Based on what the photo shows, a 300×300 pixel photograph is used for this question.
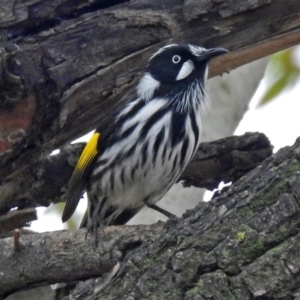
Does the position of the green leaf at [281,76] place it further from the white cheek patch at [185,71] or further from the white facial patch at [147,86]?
the white facial patch at [147,86]

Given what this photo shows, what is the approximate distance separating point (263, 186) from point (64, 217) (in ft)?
6.29

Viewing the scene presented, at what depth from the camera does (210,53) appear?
15.4 ft

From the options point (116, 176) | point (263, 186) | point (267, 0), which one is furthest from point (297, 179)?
point (116, 176)

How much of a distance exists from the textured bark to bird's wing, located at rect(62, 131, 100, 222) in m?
1.27

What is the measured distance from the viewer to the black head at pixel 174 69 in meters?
4.79

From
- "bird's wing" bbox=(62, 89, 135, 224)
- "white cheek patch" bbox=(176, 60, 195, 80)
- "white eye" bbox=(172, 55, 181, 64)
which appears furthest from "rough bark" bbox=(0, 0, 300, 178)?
"white cheek patch" bbox=(176, 60, 195, 80)

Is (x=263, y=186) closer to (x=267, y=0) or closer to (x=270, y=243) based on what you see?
(x=270, y=243)

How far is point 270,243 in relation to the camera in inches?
125

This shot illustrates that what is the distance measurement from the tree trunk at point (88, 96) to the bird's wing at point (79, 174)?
4.1 inches

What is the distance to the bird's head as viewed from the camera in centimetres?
480

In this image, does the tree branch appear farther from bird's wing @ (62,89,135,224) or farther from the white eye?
the white eye

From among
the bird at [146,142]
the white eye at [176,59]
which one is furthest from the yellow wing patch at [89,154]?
the white eye at [176,59]

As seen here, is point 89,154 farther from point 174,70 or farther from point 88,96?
point 174,70

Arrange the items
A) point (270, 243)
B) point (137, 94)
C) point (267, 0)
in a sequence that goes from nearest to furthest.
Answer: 1. point (270, 243)
2. point (267, 0)
3. point (137, 94)
